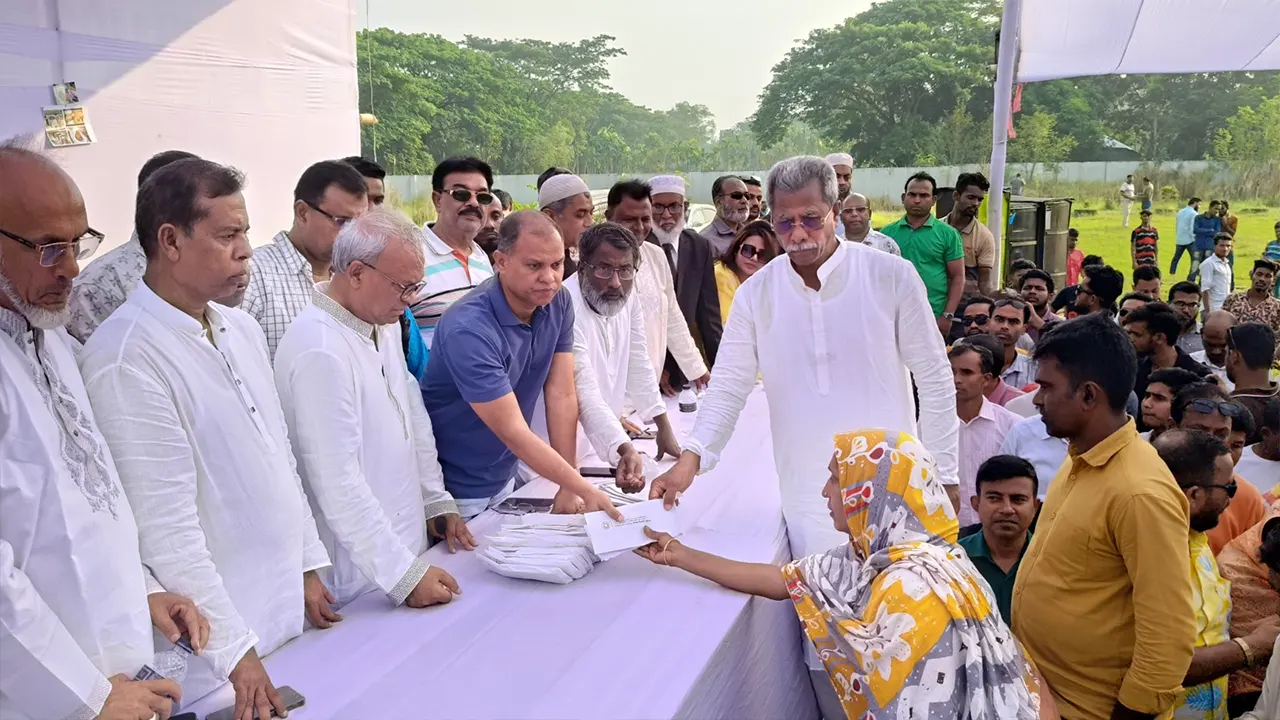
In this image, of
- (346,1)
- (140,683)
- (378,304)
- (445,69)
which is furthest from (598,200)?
(140,683)

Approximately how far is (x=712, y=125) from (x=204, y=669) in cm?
2489

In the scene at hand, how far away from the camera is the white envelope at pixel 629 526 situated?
2215 millimetres

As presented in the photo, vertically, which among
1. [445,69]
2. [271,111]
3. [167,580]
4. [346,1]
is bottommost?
[167,580]

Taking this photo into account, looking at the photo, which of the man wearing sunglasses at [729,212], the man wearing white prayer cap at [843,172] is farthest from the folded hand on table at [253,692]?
the man wearing white prayer cap at [843,172]

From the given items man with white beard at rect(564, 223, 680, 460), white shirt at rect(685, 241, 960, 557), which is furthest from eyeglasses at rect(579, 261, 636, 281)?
white shirt at rect(685, 241, 960, 557)

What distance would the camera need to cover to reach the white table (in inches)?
65.8

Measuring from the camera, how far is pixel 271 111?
479cm

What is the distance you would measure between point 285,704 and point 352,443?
599 mm

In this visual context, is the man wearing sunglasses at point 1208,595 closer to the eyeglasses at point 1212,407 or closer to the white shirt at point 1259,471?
the eyeglasses at point 1212,407

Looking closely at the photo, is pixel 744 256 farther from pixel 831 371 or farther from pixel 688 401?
pixel 831 371

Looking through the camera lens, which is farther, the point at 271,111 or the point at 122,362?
the point at 271,111

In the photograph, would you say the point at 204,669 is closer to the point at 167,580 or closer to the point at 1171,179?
the point at 167,580

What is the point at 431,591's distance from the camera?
2027mm

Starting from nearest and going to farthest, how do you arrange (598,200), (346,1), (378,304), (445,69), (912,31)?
1. (378,304)
2. (346,1)
3. (598,200)
4. (445,69)
5. (912,31)
